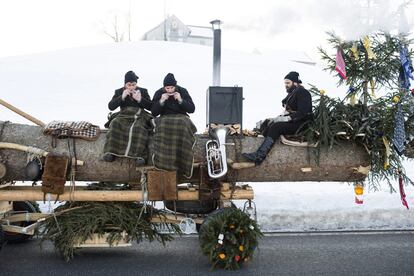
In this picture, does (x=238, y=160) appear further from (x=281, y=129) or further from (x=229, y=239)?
(x=229, y=239)

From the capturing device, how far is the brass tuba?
6.52m

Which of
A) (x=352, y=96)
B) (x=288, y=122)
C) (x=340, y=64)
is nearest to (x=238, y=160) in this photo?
(x=288, y=122)

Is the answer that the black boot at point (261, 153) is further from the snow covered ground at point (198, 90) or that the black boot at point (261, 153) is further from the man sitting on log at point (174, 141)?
the snow covered ground at point (198, 90)

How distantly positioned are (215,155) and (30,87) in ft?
70.3

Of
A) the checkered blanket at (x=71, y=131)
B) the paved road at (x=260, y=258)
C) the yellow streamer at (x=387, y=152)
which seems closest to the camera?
the paved road at (x=260, y=258)

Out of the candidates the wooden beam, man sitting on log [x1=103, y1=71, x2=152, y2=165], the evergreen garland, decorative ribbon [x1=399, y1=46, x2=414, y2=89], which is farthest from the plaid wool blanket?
decorative ribbon [x1=399, y1=46, x2=414, y2=89]

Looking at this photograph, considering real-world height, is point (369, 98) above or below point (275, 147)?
above

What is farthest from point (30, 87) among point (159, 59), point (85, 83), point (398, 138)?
point (398, 138)

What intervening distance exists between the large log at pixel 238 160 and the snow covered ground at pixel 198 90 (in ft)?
6.92

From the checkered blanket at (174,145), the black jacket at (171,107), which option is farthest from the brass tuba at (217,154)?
the black jacket at (171,107)

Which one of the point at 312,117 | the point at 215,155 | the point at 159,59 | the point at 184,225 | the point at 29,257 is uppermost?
the point at 159,59

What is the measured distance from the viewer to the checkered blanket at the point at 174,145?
650 centimetres

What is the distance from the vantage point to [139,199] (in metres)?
6.50

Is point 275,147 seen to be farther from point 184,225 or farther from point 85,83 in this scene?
point 85,83
